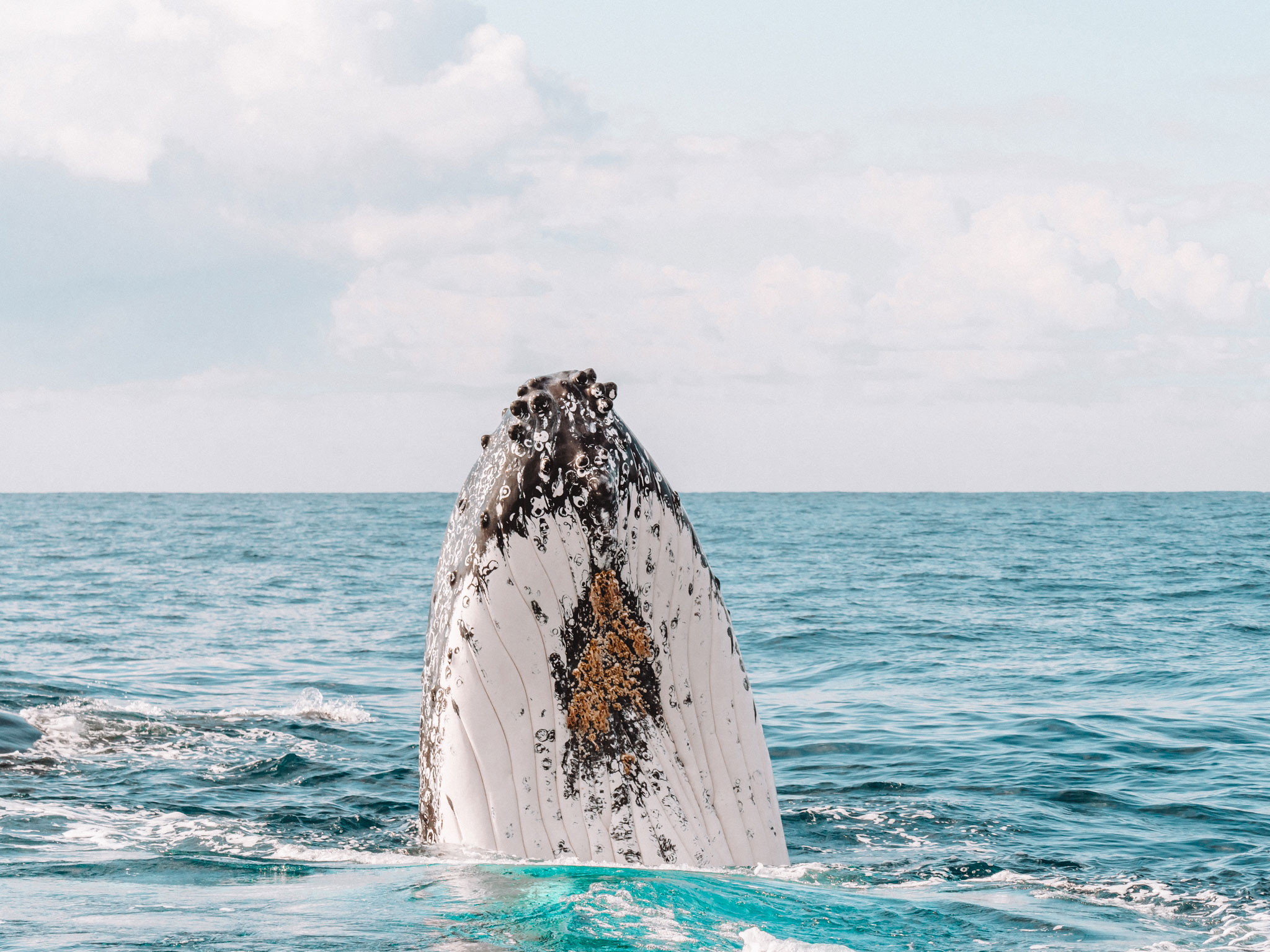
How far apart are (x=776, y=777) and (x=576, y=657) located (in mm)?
6870

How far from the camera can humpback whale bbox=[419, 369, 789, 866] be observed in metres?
6.00

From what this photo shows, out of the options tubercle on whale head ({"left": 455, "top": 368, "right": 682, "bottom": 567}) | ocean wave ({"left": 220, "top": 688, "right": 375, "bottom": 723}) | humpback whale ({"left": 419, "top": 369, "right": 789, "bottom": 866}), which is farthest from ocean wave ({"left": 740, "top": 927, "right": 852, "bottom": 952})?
ocean wave ({"left": 220, "top": 688, "right": 375, "bottom": 723})

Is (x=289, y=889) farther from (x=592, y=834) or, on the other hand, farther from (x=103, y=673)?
(x=103, y=673)

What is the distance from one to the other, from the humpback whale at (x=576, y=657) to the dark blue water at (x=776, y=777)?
293mm

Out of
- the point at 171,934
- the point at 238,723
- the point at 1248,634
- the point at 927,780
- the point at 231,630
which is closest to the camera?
the point at 171,934

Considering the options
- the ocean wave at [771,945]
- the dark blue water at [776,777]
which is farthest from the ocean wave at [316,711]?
the ocean wave at [771,945]

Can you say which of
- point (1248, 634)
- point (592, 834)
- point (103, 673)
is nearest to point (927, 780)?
point (592, 834)

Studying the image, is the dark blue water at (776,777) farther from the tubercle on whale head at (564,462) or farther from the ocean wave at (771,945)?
the tubercle on whale head at (564,462)

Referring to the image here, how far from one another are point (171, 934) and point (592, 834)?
78.2 inches

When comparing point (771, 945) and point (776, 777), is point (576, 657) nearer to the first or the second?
point (771, 945)

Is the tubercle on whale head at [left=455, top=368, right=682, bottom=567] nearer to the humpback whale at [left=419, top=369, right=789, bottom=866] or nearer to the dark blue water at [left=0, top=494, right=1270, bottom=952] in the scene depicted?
the humpback whale at [left=419, top=369, right=789, bottom=866]

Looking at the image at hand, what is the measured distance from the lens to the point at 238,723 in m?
15.0

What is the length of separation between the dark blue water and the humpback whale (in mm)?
293

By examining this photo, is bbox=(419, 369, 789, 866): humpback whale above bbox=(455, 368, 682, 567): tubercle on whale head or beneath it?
beneath
